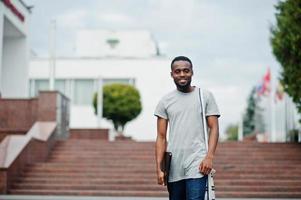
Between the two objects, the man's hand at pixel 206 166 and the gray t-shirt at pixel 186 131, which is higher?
the gray t-shirt at pixel 186 131

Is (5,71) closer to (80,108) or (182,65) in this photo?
(80,108)

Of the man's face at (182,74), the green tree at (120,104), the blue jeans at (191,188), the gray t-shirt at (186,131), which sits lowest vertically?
the blue jeans at (191,188)

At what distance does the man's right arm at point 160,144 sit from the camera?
427 centimetres

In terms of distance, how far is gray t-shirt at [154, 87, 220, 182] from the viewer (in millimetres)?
4211

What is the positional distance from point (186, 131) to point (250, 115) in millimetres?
81296

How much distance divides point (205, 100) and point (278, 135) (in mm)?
35719

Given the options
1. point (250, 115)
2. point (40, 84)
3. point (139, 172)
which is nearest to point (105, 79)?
point (40, 84)

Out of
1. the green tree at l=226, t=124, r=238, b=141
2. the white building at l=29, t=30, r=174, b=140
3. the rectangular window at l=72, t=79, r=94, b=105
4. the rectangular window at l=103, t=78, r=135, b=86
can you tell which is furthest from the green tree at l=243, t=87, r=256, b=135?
the rectangular window at l=72, t=79, r=94, b=105

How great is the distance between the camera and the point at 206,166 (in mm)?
4109

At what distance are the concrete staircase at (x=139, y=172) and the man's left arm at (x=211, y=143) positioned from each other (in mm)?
8074

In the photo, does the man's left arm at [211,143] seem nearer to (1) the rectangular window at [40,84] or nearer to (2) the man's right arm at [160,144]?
(2) the man's right arm at [160,144]

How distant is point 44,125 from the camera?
739 inches

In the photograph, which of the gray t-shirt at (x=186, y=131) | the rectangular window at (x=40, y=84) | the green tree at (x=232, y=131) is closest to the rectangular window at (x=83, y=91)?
the rectangular window at (x=40, y=84)

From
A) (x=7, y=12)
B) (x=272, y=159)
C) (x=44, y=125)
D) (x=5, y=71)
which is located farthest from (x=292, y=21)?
(x=5, y=71)
